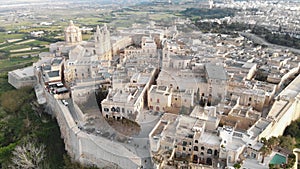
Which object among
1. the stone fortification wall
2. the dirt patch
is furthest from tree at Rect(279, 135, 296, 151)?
the stone fortification wall

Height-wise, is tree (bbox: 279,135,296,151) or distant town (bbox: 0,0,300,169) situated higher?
distant town (bbox: 0,0,300,169)

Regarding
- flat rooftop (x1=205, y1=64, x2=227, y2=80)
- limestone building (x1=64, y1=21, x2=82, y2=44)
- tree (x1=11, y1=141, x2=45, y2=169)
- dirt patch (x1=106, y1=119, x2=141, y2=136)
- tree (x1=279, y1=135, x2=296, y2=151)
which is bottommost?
tree (x1=11, y1=141, x2=45, y2=169)

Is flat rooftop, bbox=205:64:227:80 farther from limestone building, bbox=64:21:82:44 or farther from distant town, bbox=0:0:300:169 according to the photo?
limestone building, bbox=64:21:82:44

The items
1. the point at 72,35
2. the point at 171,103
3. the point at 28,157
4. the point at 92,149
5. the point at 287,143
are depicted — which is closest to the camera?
the point at 92,149

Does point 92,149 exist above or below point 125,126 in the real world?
below

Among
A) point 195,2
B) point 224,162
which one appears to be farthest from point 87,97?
point 195,2

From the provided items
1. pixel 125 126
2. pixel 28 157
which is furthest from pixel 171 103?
pixel 28 157

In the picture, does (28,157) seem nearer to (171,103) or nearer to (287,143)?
(171,103)

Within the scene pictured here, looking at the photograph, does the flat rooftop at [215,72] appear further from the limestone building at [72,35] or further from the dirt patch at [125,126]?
the limestone building at [72,35]

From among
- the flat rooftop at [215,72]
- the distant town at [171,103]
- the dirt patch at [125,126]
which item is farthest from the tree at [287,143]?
the dirt patch at [125,126]
